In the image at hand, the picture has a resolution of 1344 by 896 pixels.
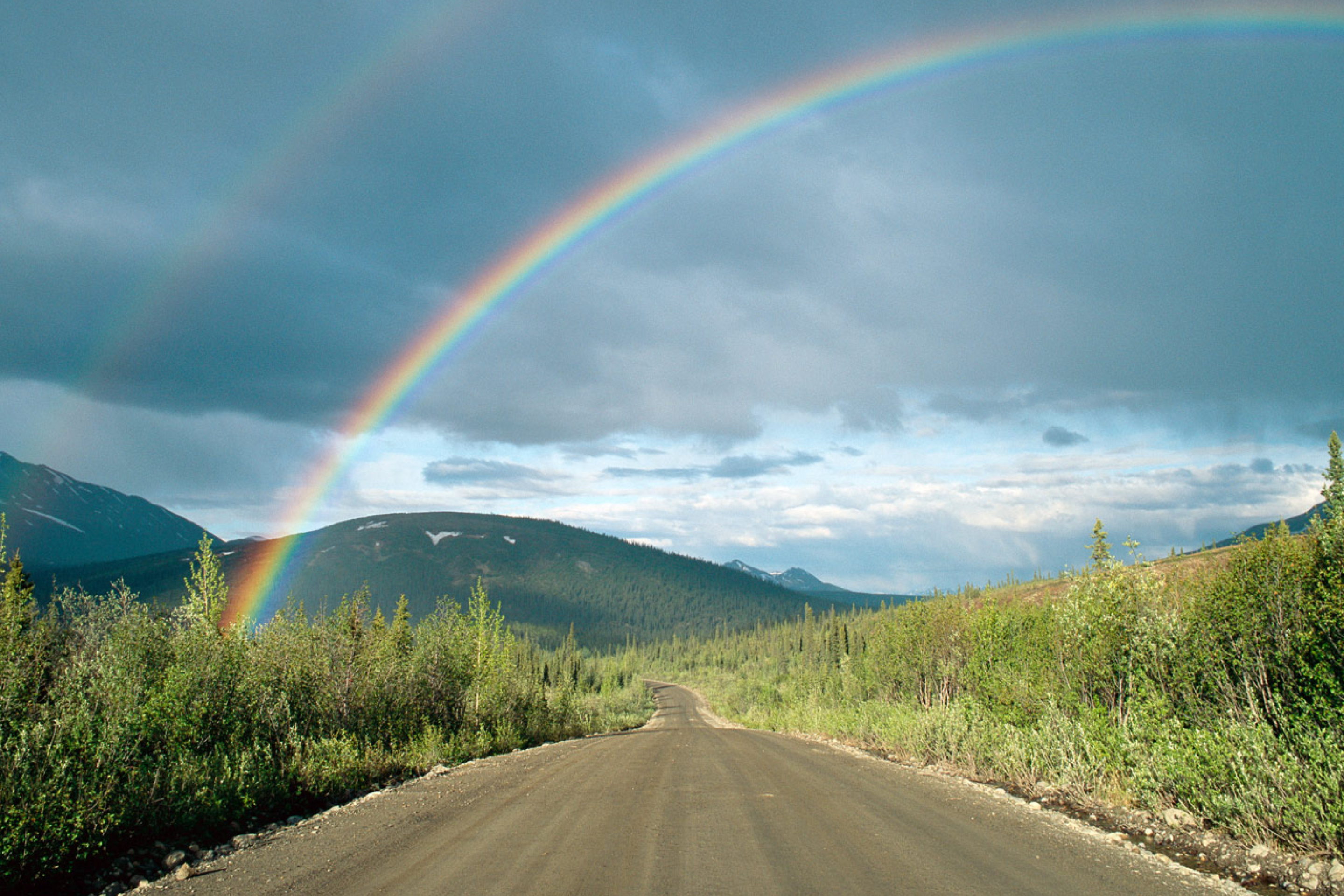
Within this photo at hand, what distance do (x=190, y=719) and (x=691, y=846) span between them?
30.0 ft

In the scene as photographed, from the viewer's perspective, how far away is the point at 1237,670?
41.4 ft

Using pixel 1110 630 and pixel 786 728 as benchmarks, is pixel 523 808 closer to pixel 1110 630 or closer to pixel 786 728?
pixel 1110 630

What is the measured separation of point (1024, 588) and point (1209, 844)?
12130 cm

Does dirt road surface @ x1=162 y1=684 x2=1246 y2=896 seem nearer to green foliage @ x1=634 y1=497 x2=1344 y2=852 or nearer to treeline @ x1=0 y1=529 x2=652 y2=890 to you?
treeline @ x1=0 y1=529 x2=652 y2=890

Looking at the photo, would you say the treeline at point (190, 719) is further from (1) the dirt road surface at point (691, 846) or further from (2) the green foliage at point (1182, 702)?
(2) the green foliage at point (1182, 702)

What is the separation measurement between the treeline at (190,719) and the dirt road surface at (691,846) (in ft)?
4.45

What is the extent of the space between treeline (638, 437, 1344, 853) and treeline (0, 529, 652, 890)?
45.6ft

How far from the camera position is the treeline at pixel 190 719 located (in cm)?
838

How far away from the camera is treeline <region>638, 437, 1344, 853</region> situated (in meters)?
9.27

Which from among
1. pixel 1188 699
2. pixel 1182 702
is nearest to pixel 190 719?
pixel 1188 699

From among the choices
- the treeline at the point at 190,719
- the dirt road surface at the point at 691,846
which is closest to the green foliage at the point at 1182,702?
the dirt road surface at the point at 691,846

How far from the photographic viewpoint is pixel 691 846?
28.8 feet

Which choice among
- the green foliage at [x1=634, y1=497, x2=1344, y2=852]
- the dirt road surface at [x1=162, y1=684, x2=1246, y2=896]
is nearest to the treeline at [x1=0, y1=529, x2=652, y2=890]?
the dirt road surface at [x1=162, y1=684, x2=1246, y2=896]

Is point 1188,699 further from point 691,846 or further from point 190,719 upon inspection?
point 190,719
